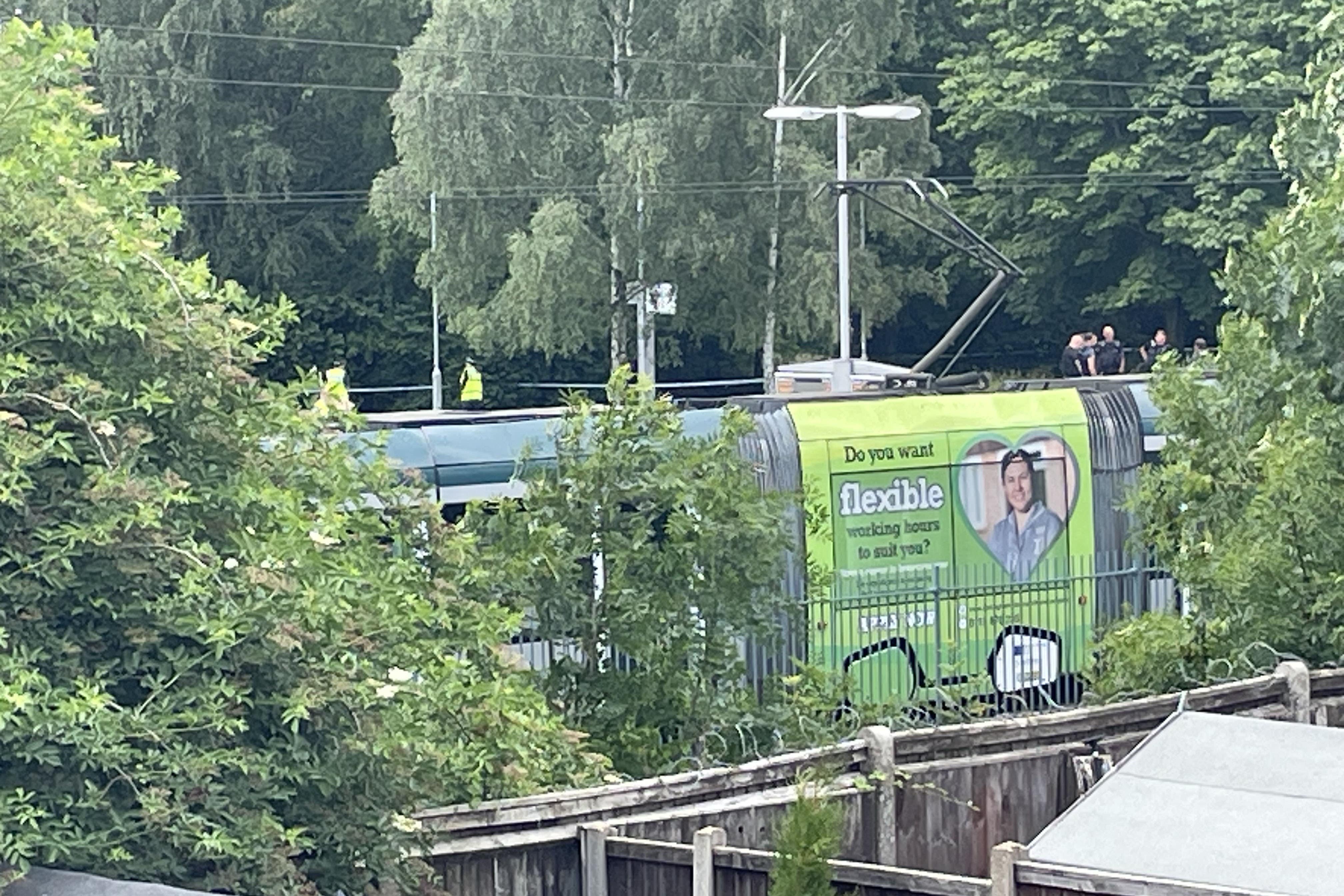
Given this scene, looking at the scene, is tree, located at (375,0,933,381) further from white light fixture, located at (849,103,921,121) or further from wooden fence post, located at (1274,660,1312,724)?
wooden fence post, located at (1274,660,1312,724)

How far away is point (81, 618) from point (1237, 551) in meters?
8.79

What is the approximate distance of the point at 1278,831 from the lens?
21.6 feet

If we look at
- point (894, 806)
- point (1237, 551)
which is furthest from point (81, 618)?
point (1237, 551)

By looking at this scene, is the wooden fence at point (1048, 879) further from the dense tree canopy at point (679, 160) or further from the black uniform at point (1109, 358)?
the dense tree canopy at point (679, 160)

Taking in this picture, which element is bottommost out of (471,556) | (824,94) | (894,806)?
(894,806)

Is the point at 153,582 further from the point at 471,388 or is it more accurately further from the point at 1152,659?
the point at 471,388

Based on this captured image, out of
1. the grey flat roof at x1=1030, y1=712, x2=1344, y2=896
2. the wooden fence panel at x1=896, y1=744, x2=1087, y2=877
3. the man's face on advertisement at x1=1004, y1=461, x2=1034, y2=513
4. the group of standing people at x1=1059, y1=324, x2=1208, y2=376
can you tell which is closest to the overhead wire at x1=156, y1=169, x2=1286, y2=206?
the group of standing people at x1=1059, y1=324, x2=1208, y2=376

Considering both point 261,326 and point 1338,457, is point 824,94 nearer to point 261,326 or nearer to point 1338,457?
point 1338,457

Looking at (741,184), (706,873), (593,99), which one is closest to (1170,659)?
(706,873)

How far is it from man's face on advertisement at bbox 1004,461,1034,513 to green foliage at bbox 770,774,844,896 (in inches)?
551

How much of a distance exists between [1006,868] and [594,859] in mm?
1728

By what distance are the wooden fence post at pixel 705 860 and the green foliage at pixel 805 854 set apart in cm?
75

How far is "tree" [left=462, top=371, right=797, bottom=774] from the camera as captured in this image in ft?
35.1

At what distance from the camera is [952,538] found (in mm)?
19672
